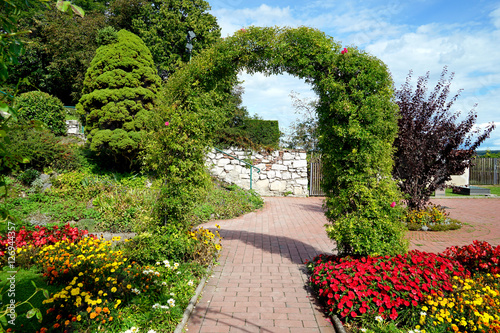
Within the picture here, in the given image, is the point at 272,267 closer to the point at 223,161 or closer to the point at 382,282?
the point at 382,282

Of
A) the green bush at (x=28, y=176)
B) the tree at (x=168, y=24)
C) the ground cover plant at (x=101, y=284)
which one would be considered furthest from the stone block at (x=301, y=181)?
the tree at (x=168, y=24)

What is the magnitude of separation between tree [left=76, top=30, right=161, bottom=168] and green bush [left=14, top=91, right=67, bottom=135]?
2.18 meters

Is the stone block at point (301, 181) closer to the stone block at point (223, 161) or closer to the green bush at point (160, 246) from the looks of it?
the stone block at point (223, 161)

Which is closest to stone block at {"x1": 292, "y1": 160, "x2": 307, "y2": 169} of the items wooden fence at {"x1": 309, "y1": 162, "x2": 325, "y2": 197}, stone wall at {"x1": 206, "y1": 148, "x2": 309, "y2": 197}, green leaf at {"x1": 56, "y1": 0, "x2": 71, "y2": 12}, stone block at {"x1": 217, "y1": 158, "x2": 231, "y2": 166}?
stone wall at {"x1": 206, "y1": 148, "x2": 309, "y2": 197}

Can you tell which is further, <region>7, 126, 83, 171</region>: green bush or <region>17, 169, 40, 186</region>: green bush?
<region>7, 126, 83, 171</region>: green bush

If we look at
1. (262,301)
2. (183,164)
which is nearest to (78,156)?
(183,164)

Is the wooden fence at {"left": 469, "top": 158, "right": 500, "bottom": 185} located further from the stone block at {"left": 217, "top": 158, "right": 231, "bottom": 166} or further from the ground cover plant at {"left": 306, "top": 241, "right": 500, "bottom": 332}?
the ground cover plant at {"left": 306, "top": 241, "right": 500, "bottom": 332}

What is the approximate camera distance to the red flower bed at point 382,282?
3.42 meters

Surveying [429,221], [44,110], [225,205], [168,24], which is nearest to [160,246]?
[225,205]

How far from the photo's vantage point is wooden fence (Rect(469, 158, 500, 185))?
70.5ft

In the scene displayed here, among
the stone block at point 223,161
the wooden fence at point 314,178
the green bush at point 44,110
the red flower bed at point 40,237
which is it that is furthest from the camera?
the wooden fence at point 314,178

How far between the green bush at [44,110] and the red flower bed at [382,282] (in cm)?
1205

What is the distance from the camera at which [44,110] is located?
39.2ft

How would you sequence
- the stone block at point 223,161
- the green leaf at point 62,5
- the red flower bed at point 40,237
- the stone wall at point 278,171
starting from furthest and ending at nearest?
the stone wall at point 278,171, the stone block at point 223,161, the red flower bed at point 40,237, the green leaf at point 62,5
